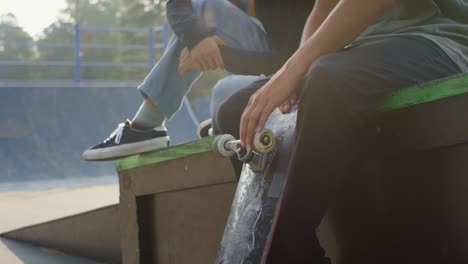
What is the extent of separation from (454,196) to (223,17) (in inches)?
48.3

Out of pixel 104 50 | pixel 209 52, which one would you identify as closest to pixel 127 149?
pixel 209 52

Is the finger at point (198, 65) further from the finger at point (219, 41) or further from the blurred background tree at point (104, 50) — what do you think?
the blurred background tree at point (104, 50)

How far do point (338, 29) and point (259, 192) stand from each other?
332mm

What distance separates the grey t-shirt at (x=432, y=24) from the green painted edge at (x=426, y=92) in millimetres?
132

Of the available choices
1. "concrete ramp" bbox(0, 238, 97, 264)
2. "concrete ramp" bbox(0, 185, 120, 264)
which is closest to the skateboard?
"concrete ramp" bbox(0, 185, 120, 264)

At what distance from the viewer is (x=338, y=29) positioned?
46.6 inches

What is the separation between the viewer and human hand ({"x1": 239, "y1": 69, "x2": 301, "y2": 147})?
46.4 inches

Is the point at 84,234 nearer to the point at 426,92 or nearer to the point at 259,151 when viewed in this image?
the point at 259,151

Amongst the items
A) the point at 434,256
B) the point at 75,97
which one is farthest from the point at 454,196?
the point at 75,97

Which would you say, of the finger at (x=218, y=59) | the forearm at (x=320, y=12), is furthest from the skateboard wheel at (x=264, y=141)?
the finger at (x=218, y=59)

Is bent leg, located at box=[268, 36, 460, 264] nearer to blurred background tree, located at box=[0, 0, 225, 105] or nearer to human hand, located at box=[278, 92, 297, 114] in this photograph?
human hand, located at box=[278, 92, 297, 114]

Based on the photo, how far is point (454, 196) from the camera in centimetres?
115

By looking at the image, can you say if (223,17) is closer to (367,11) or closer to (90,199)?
(367,11)

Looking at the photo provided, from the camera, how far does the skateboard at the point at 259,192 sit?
3.81 ft
